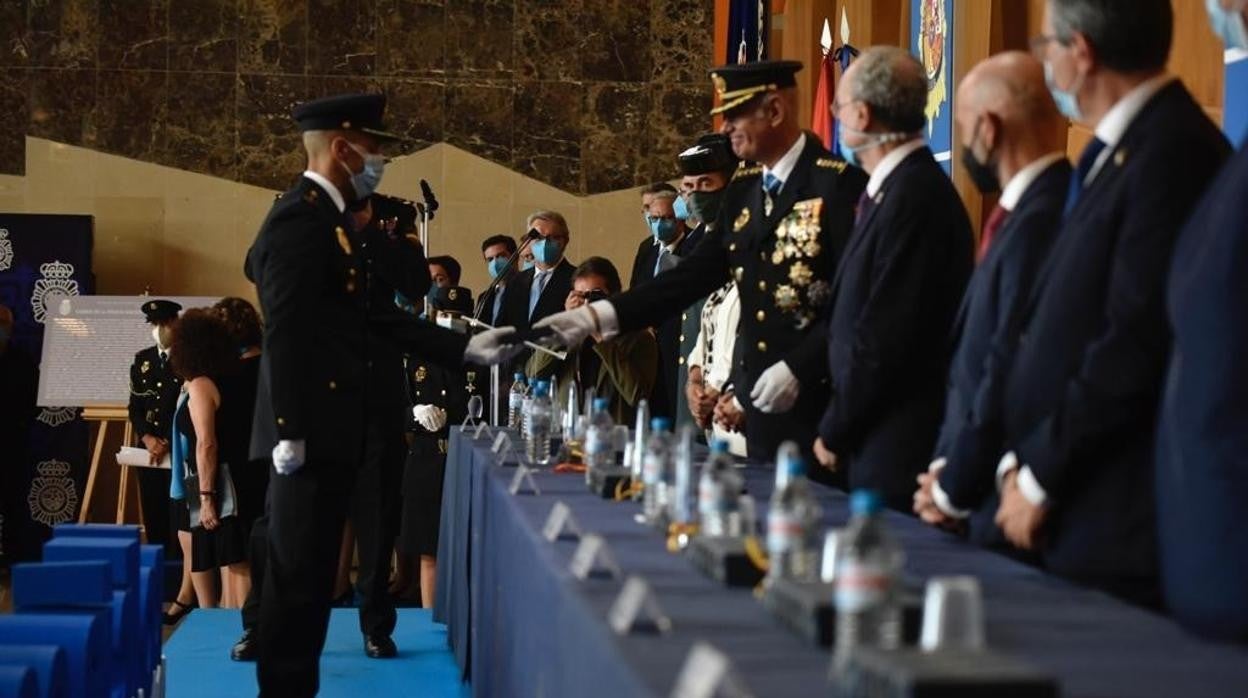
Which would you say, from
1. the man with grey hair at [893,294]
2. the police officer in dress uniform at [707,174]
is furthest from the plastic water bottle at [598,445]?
the police officer in dress uniform at [707,174]

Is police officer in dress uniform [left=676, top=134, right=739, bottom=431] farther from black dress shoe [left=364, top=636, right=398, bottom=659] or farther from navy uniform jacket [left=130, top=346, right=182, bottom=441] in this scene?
navy uniform jacket [left=130, top=346, right=182, bottom=441]

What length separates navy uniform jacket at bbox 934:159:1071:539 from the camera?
2.66 m

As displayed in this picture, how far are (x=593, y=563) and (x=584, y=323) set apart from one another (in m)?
2.10

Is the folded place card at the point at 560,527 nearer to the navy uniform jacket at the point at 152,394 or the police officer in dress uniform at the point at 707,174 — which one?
the police officer in dress uniform at the point at 707,174

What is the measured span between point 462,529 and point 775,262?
2.05 meters

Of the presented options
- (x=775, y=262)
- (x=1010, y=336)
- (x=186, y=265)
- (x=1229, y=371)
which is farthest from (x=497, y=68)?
(x=1229, y=371)

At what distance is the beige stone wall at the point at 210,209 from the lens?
10945mm

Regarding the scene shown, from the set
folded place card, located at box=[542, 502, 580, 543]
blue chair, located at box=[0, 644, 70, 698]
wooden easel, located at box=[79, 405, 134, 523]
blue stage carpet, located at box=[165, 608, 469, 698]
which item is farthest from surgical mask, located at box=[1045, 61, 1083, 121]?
wooden easel, located at box=[79, 405, 134, 523]

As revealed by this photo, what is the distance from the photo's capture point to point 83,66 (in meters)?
11.0

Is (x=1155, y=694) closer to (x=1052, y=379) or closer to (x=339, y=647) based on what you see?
(x=1052, y=379)

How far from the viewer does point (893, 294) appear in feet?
11.0

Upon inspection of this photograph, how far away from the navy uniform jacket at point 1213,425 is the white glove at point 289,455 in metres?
2.73

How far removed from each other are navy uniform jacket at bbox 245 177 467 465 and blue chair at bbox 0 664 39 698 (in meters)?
1.72

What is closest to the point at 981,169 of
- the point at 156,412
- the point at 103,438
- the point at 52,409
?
the point at 156,412
